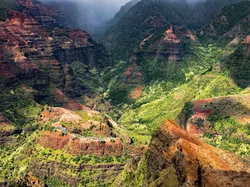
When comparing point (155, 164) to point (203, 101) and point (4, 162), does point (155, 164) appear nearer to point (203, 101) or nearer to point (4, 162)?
point (4, 162)

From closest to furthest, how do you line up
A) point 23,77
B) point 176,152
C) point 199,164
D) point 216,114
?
point 199,164, point 176,152, point 216,114, point 23,77

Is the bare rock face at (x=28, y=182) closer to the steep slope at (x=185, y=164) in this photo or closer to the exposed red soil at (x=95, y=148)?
the steep slope at (x=185, y=164)

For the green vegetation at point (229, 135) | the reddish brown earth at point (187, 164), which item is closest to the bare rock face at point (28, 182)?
the reddish brown earth at point (187, 164)

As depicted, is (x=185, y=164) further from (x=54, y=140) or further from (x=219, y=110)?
(x=219, y=110)

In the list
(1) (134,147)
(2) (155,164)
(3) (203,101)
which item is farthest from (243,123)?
(2) (155,164)

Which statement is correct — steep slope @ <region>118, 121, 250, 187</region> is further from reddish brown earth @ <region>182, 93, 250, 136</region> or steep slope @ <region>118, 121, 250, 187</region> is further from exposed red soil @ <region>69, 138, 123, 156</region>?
reddish brown earth @ <region>182, 93, 250, 136</region>

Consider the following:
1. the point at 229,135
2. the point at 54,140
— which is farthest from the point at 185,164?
the point at 229,135

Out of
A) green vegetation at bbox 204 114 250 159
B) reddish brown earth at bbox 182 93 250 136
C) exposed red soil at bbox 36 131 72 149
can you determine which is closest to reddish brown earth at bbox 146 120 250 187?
exposed red soil at bbox 36 131 72 149
